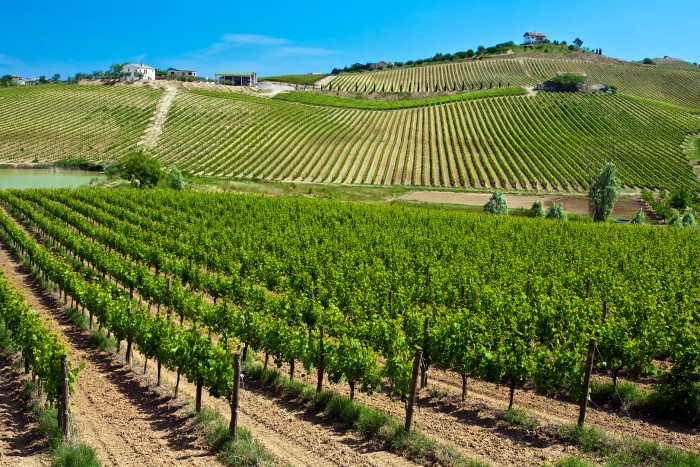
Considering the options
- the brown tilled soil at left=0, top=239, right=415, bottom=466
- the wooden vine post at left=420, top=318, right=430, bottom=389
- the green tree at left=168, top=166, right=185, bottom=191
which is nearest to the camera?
the brown tilled soil at left=0, top=239, right=415, bottom=466

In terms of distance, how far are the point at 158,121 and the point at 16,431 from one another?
3362 inches

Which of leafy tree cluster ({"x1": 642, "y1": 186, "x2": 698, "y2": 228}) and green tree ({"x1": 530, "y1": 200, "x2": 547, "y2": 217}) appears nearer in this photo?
green tree ({"x1": 530, "y1": 200, "x2": 547, "y2": 217})

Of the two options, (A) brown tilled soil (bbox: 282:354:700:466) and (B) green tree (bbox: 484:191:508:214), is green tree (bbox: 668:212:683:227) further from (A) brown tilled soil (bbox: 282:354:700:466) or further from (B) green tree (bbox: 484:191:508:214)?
(A) brown tilled soil (bbox: 282:354:700:466)

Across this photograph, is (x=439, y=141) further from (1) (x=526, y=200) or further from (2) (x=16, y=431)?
(2) (x=16, y=431)

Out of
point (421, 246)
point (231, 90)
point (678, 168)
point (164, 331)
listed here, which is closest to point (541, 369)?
point (164, 331)

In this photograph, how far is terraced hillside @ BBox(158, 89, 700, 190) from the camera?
70375mm

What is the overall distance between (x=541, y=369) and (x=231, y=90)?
118 meters

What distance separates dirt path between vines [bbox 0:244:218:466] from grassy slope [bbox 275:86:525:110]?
99.9m

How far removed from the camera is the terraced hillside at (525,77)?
13088 cm

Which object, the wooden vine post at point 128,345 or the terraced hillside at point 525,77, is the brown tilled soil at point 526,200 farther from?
the terraced hillside at point 525,77

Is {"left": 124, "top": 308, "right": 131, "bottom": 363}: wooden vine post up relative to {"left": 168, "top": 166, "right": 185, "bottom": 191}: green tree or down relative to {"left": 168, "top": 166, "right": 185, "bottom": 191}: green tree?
down

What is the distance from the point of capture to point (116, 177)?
64.8 meters

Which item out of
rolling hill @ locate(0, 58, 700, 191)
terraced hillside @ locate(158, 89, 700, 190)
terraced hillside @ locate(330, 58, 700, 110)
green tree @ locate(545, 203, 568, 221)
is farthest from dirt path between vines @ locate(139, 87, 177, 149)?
green tree @ locate(545, 203, 568, 221)

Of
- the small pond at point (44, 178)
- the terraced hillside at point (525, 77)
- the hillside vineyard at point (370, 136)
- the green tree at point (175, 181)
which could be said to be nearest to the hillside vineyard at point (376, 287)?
the green tree at point (175, 181)
